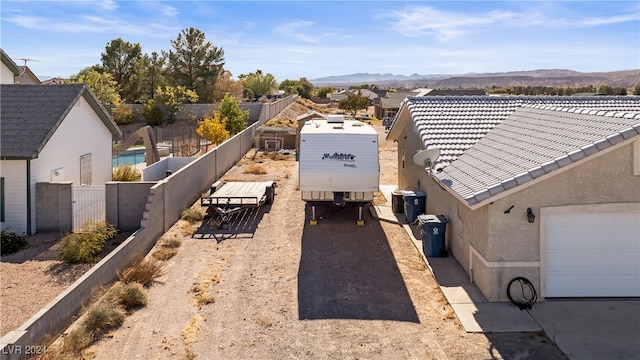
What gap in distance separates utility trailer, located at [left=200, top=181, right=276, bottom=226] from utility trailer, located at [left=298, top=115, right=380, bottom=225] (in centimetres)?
295

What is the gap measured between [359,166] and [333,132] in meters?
1.56

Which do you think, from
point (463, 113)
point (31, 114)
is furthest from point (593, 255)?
point (31, 114)

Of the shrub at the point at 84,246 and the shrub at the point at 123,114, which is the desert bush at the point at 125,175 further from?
the shrub at the point at 123,114

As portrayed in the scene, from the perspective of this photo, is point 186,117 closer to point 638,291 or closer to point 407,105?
point 407,105

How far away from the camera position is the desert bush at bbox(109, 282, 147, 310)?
34.7 ft

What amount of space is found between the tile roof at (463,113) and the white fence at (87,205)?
10.7 metres

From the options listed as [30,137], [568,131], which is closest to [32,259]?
[30,137]

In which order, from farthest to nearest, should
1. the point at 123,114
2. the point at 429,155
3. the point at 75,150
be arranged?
the point at 123,114
the point at 75,150
the point at 429,155

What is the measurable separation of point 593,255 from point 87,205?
48.4 ft

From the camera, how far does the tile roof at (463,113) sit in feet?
48.9

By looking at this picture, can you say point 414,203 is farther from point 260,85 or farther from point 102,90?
point 260,85

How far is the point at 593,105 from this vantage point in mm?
17891

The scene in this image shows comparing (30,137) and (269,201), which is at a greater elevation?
(30,137)

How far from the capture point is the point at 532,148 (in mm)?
11641
